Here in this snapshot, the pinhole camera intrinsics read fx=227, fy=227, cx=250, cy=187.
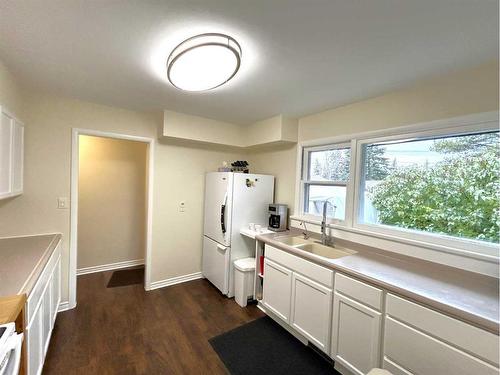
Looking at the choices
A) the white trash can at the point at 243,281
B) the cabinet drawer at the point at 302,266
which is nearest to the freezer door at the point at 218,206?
the white trash can at the point at 243,281

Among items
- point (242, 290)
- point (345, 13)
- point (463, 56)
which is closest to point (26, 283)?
point (242, 290)

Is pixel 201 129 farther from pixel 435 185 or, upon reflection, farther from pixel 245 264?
pixel 435 185

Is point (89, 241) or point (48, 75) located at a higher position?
point (48, 75)

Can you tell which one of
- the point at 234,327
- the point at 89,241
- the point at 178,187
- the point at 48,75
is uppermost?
the point at 48,75

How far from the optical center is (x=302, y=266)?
2.04 metres

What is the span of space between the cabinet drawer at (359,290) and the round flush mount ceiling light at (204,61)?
66.4 inches

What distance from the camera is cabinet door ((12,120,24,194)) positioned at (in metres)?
1.91

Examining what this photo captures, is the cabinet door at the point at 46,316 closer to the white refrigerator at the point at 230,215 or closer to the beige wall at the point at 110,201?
the white refrigerator at the point at 230,215

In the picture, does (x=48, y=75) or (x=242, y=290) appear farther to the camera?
(x=242, y=290)

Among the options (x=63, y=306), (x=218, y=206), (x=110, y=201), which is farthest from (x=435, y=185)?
(x=110, y=201)

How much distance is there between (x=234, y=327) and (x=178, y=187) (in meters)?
1.88

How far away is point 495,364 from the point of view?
1.07m

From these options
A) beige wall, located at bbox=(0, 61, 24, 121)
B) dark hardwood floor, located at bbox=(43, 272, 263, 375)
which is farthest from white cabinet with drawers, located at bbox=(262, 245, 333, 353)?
beige wall, located at bbox=(0, 61, 24, 121)

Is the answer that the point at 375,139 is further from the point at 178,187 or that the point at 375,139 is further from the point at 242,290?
the point at 178,187
